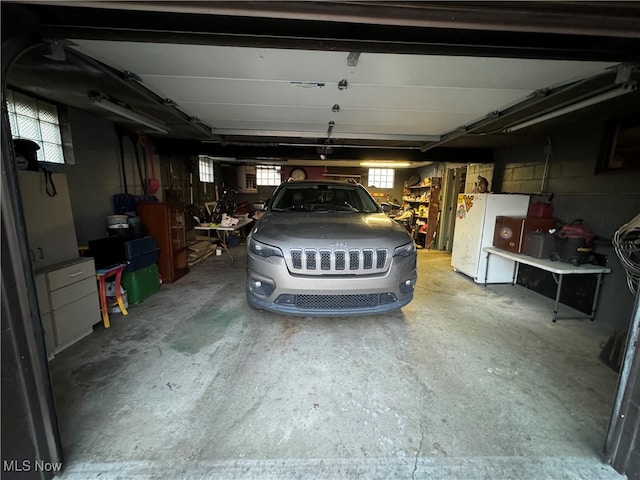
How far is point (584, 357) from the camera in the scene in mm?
2221

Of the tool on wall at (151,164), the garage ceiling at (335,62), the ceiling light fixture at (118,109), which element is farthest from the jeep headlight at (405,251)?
the tool on wall at (151,164)

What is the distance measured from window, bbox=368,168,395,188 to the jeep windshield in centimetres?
697

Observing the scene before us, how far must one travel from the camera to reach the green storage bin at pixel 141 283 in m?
3.03

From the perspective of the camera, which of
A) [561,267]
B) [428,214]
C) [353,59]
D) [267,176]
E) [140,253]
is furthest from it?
[267,176]

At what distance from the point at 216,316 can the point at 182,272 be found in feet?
5.73

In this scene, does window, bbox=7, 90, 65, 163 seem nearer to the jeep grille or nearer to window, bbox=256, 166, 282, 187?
the jeep grille

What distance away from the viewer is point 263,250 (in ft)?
7.79

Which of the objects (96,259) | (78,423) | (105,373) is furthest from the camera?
(96,259)

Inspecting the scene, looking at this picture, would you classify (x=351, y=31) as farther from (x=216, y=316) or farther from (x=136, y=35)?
(x=216, y=316)

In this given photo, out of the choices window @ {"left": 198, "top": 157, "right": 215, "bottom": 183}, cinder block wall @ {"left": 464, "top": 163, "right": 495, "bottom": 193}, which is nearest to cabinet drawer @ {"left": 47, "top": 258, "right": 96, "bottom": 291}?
window @ {"left": 198, "top": 157, "right": 215, "bottom": 183}

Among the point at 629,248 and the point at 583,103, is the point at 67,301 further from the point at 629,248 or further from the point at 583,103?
the point at 629,248

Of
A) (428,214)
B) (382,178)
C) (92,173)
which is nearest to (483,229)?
(428,214)

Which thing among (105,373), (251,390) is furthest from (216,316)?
(251,390)

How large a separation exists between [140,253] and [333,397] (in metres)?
2.75
